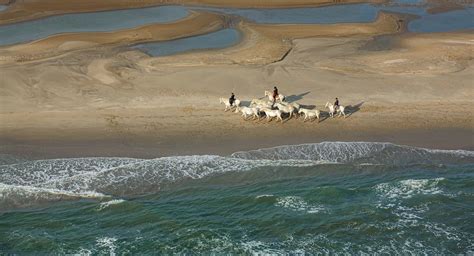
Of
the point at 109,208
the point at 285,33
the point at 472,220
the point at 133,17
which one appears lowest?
the point at 472,220

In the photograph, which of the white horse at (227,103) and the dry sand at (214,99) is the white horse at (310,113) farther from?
the white horse at (227,103)

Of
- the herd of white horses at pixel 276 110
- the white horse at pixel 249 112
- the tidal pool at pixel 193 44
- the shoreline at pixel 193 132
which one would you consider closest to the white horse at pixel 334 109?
the herd of white horses at pixel 276 110

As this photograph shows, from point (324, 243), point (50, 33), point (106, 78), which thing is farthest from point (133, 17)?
point (324, 243)

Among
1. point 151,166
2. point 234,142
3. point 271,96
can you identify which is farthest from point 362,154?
point 151,166

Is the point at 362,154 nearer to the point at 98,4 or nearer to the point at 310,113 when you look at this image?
the point at 310,113

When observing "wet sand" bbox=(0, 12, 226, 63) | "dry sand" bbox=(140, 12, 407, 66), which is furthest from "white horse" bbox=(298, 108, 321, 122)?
"wet sand" bbox=(0, 12, 226, 63)

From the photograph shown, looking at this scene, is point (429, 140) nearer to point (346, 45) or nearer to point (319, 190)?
point (319, 190)
